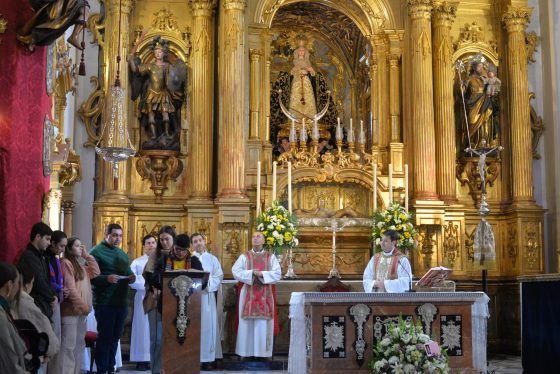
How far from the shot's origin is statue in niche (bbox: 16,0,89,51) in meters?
8.67

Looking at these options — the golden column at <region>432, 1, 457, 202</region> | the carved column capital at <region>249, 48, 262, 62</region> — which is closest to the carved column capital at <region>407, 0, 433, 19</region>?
the golden column at <region>432, 1, 457, 202</region>

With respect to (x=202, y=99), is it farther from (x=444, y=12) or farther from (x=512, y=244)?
(x=512, y=244)

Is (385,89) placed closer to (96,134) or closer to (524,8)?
(524,8)

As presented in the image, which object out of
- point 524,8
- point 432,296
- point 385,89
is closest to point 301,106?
point 385,89

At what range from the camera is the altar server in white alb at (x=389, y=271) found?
9.66m

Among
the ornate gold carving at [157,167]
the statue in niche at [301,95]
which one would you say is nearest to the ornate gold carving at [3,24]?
the ornate gold carving at [157,167]

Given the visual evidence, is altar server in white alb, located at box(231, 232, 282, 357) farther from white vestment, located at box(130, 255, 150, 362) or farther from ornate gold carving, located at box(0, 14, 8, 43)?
ornate gold carving, located at box(0, 14, 8, 43)

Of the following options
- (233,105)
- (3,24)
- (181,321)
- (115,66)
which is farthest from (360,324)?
(115,66)

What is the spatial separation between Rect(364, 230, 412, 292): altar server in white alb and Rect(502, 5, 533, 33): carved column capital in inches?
286

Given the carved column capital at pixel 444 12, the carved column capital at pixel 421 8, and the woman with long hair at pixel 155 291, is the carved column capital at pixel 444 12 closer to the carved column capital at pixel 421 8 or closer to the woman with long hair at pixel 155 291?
the carved column capital at pixel 421 8

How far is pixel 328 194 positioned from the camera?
14.7 meters

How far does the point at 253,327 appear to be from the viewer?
11977 mm

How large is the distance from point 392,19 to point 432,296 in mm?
7512

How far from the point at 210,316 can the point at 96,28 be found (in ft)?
19.6
